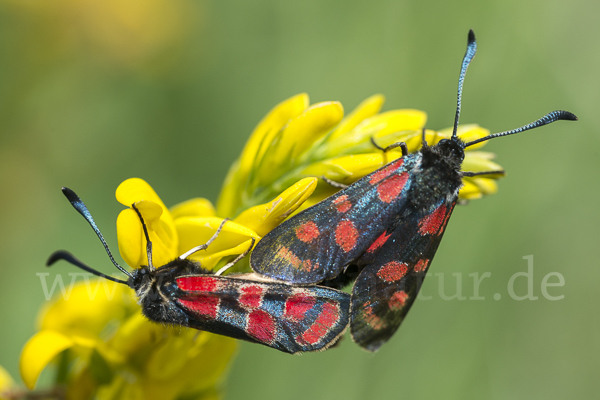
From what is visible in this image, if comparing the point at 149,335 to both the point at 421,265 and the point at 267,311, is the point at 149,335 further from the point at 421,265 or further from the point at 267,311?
the point at 421,265

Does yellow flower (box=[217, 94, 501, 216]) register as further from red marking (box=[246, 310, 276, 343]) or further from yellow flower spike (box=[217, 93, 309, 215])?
red marking (box=[246, 310, 276, 343])

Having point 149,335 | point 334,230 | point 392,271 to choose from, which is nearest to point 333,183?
point 334,230

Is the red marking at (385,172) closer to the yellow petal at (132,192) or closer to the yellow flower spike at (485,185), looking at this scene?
the yellow flower spike at (485,185)

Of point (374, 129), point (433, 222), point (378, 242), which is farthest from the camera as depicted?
point (433, 222)

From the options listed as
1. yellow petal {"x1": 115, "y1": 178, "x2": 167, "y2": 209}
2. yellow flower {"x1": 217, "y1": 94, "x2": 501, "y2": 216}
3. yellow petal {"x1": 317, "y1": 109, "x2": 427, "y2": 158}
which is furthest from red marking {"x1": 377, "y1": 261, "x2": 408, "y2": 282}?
yellow petal {"x1": 115, "y1": 178, "x2": 167, "y2": 209}

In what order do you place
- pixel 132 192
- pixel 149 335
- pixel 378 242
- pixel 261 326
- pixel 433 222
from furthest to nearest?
pixel 433 222
pixel 378 242
pixel 149 335
pixel 261 326
pixel 132 192

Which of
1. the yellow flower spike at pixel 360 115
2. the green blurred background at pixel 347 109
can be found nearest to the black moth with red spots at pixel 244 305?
the yellow flower spike at pixel 360 115
